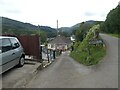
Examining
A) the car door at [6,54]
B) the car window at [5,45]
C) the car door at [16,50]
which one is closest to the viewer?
A: the car door at [6,54]

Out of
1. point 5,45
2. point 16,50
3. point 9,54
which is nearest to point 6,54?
point 9,54

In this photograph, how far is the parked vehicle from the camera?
9.27 m

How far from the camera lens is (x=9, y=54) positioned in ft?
32.2

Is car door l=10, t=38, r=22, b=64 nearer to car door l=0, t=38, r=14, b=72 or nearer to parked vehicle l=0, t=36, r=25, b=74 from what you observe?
parked vehicle l=0, t=36, r=25, b=74

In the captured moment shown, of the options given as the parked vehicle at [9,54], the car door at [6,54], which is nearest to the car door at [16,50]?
the parked vehicle at [9,54]

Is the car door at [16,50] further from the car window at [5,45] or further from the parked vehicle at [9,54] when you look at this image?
the car window at [5,45]

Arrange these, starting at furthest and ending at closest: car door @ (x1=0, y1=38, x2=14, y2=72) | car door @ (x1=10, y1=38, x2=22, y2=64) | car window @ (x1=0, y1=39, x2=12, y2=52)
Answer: car door @ (x1=10, y1=38, x2=22, y2=64), car window @ (x1=0, y1=39, x2=12, y2=52), car door @ (x1=0, y1=38, x2=14, y2=72)

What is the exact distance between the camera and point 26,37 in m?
13.2

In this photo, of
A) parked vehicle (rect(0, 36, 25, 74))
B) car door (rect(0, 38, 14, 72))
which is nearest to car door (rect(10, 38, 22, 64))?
parked vehicle (rect(0, 36, 25, 74))

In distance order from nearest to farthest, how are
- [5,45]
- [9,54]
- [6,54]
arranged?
[6,54]
[9,54]
[5,45]

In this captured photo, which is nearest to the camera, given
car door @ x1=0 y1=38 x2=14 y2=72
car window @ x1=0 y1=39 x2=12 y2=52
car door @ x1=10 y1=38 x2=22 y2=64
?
car door @ x1=0 y1=38 x2=14 y2=72

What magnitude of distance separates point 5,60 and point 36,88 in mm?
2024

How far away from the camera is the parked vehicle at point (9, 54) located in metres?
9.27

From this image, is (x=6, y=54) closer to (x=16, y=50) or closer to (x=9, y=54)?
(x=9, y=54)
